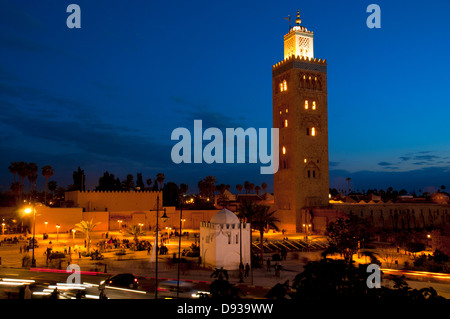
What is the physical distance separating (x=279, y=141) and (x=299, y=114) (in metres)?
4.69

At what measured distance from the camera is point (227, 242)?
953 inches

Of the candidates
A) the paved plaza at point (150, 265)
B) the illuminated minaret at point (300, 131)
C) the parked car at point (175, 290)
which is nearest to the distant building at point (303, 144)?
the illuminated minaret at point (300, 131)

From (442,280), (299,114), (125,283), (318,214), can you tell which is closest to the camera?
(125,283)

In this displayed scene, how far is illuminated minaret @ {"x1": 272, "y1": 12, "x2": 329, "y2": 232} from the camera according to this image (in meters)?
48.7

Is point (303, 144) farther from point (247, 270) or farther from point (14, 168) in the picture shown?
point (14, 168)

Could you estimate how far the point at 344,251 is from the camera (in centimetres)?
2538

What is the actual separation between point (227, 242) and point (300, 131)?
2842cm

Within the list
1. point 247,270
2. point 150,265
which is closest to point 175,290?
point 247,270

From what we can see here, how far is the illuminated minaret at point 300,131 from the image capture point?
160ft

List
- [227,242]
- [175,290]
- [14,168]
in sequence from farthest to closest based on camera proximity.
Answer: [14,168], [227,242], [175,290]

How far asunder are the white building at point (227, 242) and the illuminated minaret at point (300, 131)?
24662 millimetres

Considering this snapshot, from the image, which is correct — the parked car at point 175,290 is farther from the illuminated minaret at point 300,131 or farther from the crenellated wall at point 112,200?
the illuminated minaret at point 300,131
